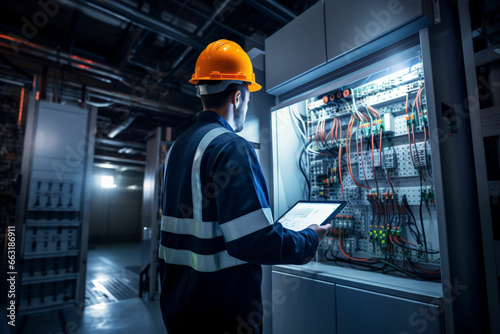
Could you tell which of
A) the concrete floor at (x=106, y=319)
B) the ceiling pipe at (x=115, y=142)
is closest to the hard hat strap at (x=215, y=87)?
the concrete floor at (x=106, y=319)

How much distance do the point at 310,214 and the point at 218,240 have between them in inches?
26.8

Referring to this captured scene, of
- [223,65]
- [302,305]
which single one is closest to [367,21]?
[223,65]

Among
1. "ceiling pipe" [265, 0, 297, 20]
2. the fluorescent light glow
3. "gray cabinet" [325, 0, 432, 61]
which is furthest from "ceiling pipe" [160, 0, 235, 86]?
the fluorescent light glow

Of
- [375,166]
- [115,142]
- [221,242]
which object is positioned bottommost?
[221,242]

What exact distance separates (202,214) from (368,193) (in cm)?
150

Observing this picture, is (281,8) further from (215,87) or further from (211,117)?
(211,117)

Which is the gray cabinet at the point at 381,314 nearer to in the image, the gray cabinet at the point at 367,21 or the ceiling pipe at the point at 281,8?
the gray cabinet at the point at 367,21

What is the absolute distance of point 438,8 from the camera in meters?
1.31

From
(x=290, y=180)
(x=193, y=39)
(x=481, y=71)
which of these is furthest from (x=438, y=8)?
(x=193, y=39)

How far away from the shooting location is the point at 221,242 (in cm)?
94

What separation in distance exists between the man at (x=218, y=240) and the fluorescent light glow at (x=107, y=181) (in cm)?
1110

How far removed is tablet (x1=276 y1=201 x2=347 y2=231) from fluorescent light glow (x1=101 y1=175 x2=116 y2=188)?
429 inches

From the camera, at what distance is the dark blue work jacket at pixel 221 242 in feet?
2.86

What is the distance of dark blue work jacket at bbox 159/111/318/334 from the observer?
872mm
